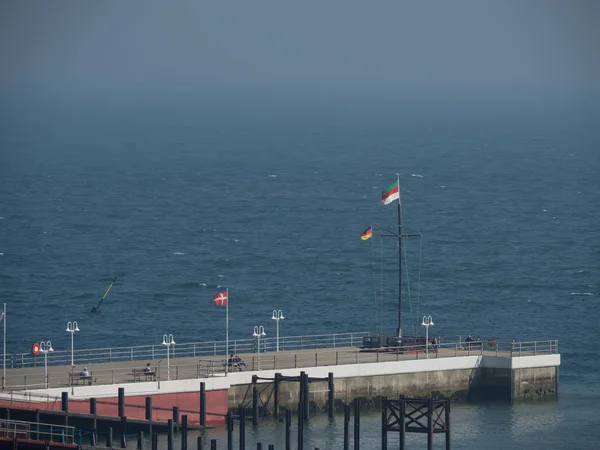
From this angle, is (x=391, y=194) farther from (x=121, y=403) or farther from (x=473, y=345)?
(x=121, y=403)

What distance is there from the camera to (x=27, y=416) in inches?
3361

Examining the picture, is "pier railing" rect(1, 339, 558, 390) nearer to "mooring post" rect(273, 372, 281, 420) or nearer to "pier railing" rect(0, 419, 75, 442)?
"mooring post" rect(273, 372, 281, 420)

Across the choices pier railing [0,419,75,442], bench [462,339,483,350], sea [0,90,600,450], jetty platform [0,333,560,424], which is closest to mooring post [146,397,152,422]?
jetty platform [0,333,560,424]

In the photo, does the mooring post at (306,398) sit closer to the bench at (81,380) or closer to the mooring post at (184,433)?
the bench at (81,380)

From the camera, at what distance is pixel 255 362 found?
321ft

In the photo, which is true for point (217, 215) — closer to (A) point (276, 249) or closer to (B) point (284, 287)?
(A) point (276, 249)

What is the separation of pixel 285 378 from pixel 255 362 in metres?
3.81

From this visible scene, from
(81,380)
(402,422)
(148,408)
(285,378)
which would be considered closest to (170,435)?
(148,408)

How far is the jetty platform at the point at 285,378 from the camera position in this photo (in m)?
89.8

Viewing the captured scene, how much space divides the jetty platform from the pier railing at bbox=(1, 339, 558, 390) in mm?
49

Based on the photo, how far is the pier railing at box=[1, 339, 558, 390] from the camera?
91.4 metres

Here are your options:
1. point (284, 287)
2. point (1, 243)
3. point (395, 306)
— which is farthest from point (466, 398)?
point (1, 243)

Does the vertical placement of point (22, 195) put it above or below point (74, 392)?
above

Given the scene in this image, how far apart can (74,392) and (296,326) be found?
115 ft
